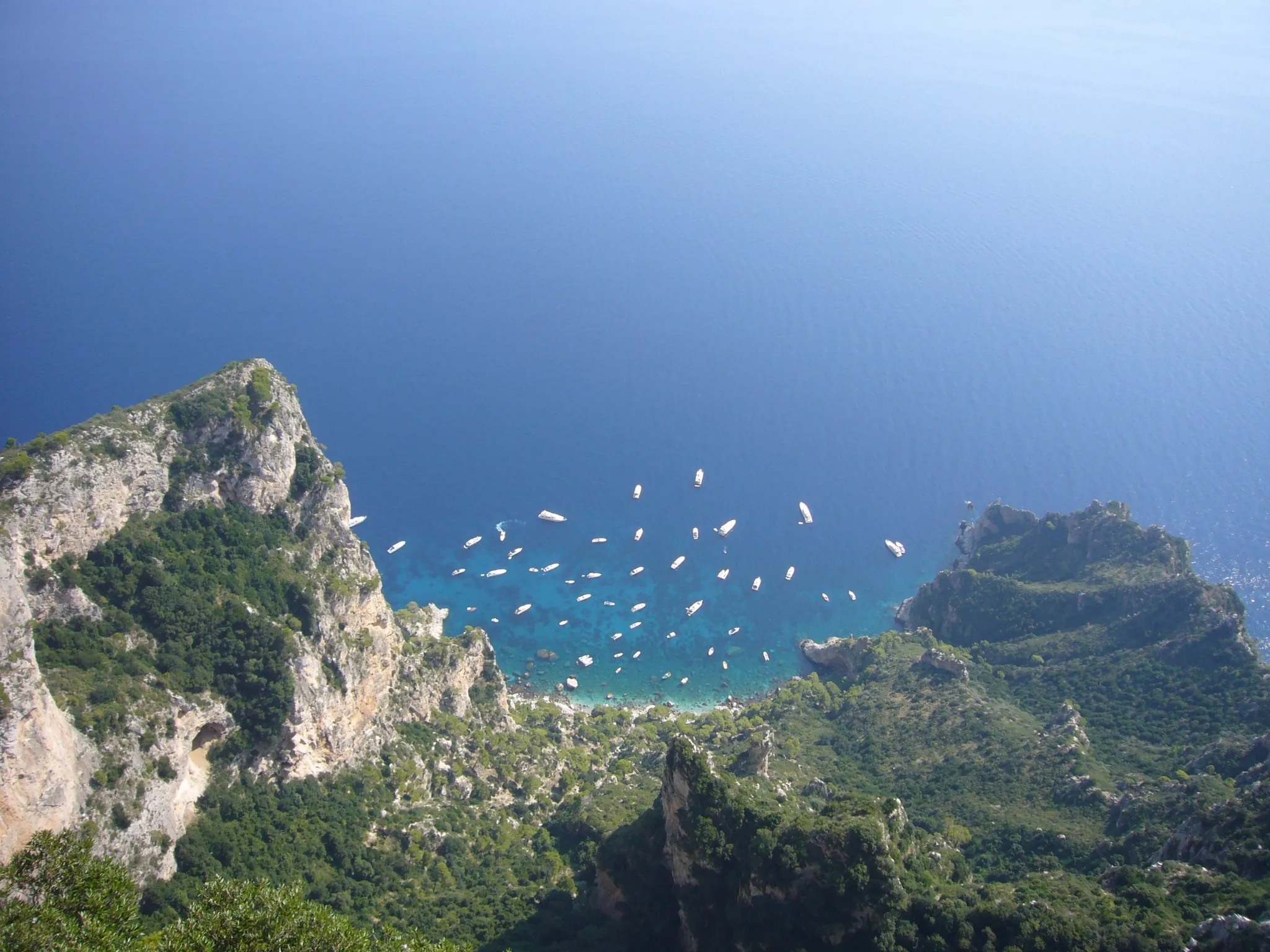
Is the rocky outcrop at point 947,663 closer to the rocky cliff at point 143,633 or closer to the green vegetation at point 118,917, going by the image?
the rocky cliff at point 143,633

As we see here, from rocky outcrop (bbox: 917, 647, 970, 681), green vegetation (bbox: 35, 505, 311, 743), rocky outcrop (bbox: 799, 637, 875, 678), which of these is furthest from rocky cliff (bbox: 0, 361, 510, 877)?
rocky outcrop (bbox: 917, 647, 970, 681)

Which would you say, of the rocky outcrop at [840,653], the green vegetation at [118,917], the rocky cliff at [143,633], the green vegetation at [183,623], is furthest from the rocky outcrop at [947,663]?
the green vegetation at [118,917]

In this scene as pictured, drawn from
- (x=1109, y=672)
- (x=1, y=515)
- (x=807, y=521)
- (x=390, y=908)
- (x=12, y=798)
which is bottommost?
(x=390, y=908)

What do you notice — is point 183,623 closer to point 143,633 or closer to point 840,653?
point 143,633

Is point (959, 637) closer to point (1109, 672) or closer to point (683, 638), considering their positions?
point (1109, 672)

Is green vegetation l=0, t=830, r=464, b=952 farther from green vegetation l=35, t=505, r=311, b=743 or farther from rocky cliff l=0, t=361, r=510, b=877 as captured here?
green vegetation l=35, t=505, r=311, b=743

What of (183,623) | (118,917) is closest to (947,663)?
(183,623)

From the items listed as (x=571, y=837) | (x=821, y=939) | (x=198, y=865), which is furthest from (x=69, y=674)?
(x=821, y=939)
